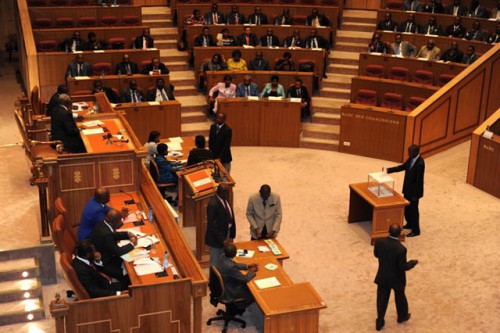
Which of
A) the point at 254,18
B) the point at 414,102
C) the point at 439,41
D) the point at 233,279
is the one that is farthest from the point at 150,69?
the point at 233,279

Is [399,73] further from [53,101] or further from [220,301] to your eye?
[220,301]

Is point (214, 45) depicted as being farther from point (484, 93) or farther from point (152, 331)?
point (152, 331)

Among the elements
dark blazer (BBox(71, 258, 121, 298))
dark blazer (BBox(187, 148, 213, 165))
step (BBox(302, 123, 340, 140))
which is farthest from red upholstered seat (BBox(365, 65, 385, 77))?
dark blazer (BBox(71, 258, 121, 298))

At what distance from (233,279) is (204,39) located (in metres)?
8.87

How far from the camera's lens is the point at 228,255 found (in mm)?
8094

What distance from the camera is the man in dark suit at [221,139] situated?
36.9ft

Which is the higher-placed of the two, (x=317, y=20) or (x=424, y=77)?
(x=317, y=20)

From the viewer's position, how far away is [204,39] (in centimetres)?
1612

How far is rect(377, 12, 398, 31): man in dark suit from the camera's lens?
16.8 meters

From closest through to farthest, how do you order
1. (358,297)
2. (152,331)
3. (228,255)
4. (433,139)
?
1. (152,331)
2. (228,255)
3. (358,297)
4. (433,139)

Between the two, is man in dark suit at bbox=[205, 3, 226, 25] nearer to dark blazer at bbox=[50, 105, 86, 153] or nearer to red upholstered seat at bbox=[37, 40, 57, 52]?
red upholstered seat at bbox=[37, 40, 57, 52]

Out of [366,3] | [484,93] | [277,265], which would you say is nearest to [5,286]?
[277,265]

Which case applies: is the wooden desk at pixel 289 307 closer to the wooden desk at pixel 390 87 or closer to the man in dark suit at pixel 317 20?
the wooden desk at pixel 390 87

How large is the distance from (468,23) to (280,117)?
5097mm
